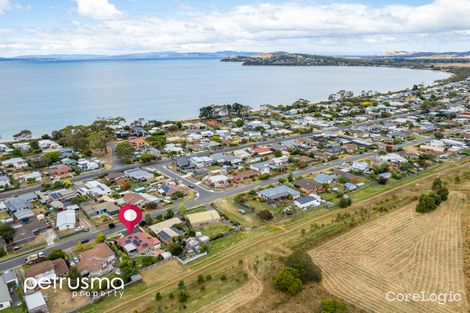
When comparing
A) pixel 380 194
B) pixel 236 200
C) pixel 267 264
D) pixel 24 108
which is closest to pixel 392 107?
pixel 380 194

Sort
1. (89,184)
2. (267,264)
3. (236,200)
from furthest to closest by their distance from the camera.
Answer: (89,184), (236,200), (267,264)

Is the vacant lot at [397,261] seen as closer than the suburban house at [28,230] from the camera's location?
Yes

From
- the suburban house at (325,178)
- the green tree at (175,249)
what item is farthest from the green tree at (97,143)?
the suburban house at (325,178)

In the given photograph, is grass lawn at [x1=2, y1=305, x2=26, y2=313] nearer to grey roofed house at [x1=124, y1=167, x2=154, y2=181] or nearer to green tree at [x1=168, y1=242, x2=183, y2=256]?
green tree at [x1=168, y1=242, x2=183, y2=256]

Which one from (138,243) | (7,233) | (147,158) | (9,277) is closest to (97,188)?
(147,158)

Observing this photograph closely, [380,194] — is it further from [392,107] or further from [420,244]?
[392,107]

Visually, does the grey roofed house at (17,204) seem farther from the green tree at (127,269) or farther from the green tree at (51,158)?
the green tree at (127,269)
